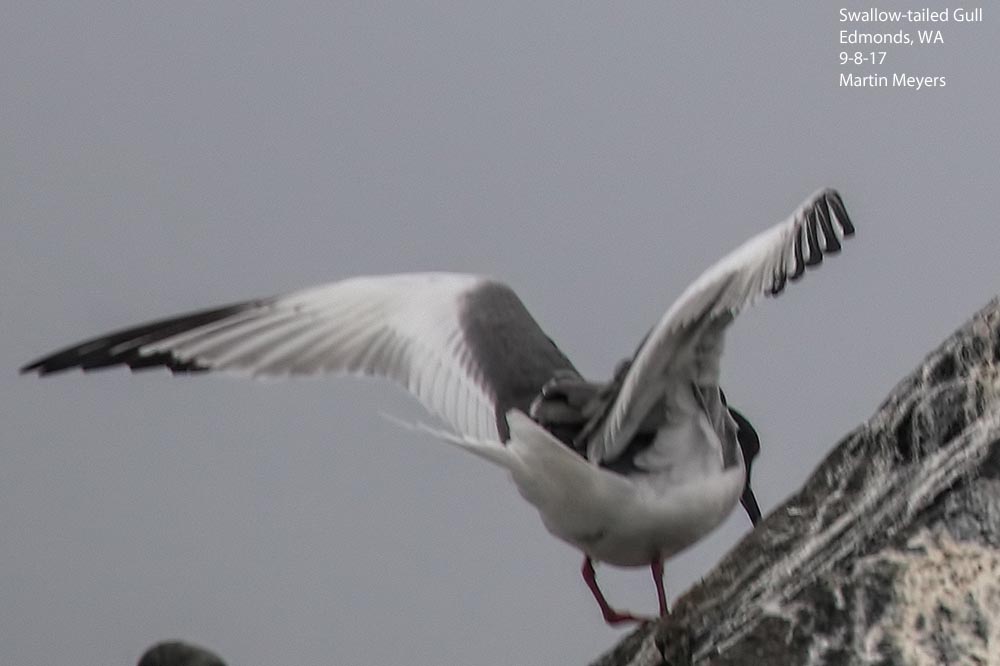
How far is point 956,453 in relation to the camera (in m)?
3.16

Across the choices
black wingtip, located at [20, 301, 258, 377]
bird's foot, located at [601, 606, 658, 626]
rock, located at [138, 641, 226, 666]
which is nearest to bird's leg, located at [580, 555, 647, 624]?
bird's foot, located at [601, 606, 658, 626]

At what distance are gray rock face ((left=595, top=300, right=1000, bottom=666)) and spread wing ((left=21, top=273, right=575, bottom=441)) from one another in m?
0.74

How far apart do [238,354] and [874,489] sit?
5.11ft

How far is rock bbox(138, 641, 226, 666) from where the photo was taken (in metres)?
5.51

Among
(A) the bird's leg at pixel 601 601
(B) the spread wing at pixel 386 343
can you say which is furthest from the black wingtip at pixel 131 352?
(A) the bird's leg at pixel 601 601

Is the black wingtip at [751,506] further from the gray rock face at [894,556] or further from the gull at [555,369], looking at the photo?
the gray rock face at [894,556]

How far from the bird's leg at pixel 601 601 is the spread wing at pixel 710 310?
0.42 meters

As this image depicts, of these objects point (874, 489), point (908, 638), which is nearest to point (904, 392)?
point (874, 489)

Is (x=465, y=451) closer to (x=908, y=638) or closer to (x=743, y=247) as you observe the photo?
(x=743, y=247)

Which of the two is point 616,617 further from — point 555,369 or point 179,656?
point 179,656

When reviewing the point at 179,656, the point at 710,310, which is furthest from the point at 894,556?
the point at 179,656

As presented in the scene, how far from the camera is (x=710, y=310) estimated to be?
12.1ft

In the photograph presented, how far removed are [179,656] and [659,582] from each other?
2.01m

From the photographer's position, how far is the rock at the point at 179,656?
5512 millimetres
